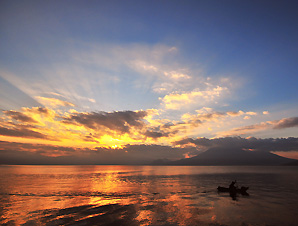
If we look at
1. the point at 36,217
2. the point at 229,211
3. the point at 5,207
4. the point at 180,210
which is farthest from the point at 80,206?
the point at 229,211

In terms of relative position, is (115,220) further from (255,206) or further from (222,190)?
(222,190)

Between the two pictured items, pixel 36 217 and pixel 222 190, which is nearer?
pixel 36 217

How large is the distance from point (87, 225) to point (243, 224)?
21.7 m

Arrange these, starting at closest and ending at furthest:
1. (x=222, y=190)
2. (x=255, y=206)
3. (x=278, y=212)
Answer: (x=278, y=212), (x=255, y=206), (x=222, y=190)

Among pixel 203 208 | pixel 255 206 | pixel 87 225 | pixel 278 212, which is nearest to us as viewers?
pixel 87 225

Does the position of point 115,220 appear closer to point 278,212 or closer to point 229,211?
point 229,211

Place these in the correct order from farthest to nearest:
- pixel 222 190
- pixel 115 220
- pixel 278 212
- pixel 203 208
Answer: pixel 222 190 → pixel 203 208 → pixel 278 212 → pixel 115 220

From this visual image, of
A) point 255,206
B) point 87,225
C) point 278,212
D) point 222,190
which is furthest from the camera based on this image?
point 222,190

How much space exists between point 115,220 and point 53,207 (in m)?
14.6

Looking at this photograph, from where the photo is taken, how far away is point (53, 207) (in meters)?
33.2

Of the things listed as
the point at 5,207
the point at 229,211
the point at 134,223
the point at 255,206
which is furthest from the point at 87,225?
the point at 255,206

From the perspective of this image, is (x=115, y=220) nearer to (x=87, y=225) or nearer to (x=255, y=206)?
(x=87, y=225)

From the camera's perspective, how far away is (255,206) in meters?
35.6

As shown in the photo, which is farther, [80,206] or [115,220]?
[80,206]
